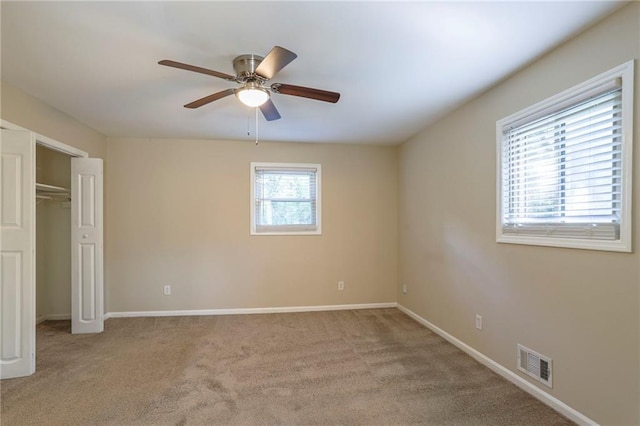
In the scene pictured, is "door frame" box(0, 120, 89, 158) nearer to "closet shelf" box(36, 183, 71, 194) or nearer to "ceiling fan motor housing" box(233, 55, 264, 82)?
"closet shelf" box(36, 183, 71, 194)

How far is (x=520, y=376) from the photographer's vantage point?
7.77ft

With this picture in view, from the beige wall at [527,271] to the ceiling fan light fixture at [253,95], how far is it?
1.93 m

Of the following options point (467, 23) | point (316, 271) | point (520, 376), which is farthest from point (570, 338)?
point (316, 271)

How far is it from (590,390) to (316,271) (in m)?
3.14

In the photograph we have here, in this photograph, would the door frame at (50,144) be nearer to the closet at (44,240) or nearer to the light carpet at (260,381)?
the closet at (44,240)

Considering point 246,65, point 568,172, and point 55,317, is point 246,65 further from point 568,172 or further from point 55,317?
point 55,317

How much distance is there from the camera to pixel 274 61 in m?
1.78

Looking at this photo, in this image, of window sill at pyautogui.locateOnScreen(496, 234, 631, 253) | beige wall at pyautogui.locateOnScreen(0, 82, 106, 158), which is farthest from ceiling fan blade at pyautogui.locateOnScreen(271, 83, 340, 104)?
beige wall at pyautogui.locateOnScreen(0, 82, 106, 158)

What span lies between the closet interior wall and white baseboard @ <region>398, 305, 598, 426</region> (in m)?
4.65

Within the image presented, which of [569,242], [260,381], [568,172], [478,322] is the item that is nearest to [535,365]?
[478,322]

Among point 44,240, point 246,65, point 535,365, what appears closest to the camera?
point 246,65

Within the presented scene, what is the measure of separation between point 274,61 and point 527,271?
7.47 feet

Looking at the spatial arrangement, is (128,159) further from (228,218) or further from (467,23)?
(467,23)

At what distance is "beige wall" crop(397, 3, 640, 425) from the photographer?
67.1 inches
